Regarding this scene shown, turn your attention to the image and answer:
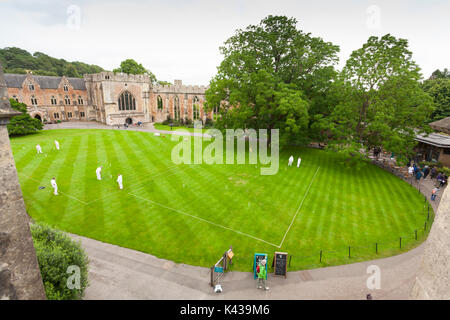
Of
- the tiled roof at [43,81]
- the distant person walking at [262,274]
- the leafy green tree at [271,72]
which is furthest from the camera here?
the tiled roof at [43,81]

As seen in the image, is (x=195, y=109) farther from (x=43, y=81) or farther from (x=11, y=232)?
(x=11, y=232)

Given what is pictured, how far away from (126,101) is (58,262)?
47309 mm

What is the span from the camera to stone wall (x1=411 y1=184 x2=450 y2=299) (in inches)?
191

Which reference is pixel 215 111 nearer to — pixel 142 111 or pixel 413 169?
pixel 142 111

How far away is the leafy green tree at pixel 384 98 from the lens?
20203 mm

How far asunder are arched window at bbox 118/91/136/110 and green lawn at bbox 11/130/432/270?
26324 millimetres

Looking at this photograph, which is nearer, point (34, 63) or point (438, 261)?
point (438, 261)

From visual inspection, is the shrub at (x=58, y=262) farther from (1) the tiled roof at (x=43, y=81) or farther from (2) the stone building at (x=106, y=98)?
(1) the tiled roof at (x=43, y=81)

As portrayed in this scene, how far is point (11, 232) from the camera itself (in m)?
5.46

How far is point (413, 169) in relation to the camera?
22.3 m

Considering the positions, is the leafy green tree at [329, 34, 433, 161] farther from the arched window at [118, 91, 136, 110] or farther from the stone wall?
the arched window at [118, 91, 136, 110]

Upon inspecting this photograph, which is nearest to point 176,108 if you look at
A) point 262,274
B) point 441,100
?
point 441,100

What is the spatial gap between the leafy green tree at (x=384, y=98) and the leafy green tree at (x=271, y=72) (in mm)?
4210

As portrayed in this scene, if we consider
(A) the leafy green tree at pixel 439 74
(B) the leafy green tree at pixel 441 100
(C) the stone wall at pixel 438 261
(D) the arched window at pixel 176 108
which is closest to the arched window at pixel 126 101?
(D) the arched window at pixel 176 108
